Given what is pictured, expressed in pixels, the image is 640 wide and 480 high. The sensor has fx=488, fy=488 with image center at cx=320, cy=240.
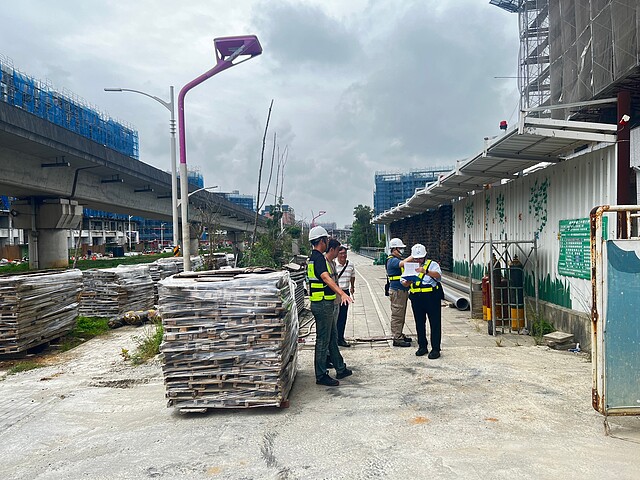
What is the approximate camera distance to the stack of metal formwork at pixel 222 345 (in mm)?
5027

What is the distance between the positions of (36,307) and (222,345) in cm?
559

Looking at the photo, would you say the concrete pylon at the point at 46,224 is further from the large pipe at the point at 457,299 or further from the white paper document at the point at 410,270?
the white paper document at the point at 410,270

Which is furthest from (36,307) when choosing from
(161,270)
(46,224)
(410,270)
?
(46,224)

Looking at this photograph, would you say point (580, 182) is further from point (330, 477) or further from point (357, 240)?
point (357, 240)

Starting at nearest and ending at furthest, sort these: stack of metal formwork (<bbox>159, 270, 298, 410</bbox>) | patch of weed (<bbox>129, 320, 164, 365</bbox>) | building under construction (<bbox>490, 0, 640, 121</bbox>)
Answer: stack of metal formwork (<bbox>159, 270, 298, 410</bbox>) → building under construction (<bbox>490, 0, 640, 121</bbox>) → patch of weed (<bbox>129, 320, 164, 365</bbox>)

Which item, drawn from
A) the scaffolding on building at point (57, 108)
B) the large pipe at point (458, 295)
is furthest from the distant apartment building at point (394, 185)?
the large pipe at point (458, 295)

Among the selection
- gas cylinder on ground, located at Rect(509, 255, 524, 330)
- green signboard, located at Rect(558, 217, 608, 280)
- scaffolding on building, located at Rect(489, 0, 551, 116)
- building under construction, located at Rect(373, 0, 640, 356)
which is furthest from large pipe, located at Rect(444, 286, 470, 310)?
scaffolding on building, located at Rect(489, 0, 551, 116)

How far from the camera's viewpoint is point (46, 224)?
19.7 meters

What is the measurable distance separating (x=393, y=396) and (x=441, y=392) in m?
0.56

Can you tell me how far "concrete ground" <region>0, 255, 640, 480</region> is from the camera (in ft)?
12.6

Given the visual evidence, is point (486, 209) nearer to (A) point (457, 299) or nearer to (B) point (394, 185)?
(A) point (457, 299)

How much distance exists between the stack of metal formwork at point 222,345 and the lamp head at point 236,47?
17.4ft

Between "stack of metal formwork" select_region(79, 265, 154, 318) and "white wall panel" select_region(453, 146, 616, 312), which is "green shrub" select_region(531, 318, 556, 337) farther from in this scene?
"stack of metal formwork" select_region(79, 265, 154, 318)

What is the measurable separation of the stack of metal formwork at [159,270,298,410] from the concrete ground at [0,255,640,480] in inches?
9.2
